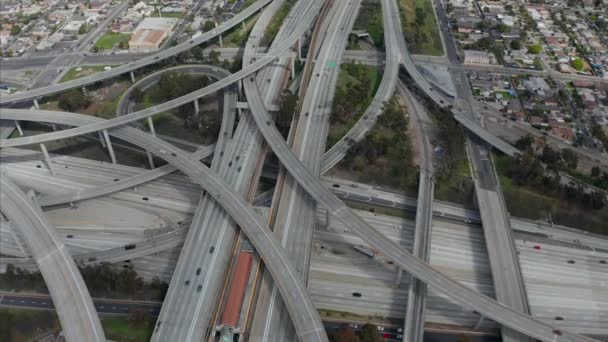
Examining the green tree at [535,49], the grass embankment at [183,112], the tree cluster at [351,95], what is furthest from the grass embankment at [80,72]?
the green tree at [535,49]

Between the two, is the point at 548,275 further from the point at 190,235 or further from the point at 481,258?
the point at 190,235

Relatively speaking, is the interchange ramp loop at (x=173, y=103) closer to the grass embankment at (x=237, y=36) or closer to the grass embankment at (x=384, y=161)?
the grass embankment at (x=237, y=36)

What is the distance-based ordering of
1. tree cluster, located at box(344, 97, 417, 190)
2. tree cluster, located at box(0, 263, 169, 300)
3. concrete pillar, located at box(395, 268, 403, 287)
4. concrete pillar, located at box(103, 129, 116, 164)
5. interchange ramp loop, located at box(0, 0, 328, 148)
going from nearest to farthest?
tree cluster, located at box(0, 263, 169, 300) → concrete pillar, located at box(395, 268, 403, 287) → interchange ramp loop, located at box(0, 0, 328, 148) → tree cluster, located at box(344, 97, 417, 190) → concrete pillar, located at box(103, 129, 116, 164)

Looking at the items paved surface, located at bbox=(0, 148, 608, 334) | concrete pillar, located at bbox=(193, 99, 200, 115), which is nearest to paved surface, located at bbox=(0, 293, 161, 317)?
paved surface, located at bbox=(0, 148, 608, 334)

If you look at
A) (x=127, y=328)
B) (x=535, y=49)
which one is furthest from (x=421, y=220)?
(x=535, y=49)

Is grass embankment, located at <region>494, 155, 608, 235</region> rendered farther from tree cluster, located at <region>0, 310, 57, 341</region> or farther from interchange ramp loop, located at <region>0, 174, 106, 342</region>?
tree cluster, located at <region>0, 310, 57, 341</region>

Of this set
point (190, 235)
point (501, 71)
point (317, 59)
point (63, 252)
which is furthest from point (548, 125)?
point (63, 252)

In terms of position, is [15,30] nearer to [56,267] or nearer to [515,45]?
[56,267]

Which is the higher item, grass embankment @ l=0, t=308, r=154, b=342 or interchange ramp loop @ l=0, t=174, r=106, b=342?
interchange ramp loop @ l=0, t=174, r=106, b=342
